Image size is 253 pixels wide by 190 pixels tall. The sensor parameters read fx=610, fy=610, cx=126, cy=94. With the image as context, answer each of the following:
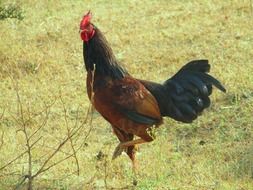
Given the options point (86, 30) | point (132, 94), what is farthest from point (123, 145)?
point (86, 30)

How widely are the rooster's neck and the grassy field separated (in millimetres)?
651

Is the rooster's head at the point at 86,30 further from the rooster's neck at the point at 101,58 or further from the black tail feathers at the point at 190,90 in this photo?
the black tail feathers at the point at 190,90

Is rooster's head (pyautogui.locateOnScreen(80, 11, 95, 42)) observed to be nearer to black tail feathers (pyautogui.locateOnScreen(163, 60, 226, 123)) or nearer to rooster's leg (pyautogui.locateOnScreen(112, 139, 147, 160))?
black tail feathers (pyautogui.locateOnScreen(163, 60, 226, 123))

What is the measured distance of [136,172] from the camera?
5598 mm

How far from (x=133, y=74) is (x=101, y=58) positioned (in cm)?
343

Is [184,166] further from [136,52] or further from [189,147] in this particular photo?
[136,52]

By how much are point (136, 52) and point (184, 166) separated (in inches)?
178

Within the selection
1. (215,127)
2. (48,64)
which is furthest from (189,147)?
(48,64)

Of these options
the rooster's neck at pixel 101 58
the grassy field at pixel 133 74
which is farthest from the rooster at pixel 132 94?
the grassy field at pixel 133 74

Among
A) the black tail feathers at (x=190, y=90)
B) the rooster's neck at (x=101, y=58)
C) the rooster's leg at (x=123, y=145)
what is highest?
the rooster's neck at (x=101, y=58)

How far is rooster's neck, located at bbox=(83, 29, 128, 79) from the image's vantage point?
5762 millimetres

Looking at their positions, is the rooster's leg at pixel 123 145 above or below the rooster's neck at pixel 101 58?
below

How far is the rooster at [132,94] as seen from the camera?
18.4ft

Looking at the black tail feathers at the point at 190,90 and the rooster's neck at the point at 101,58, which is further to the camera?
the black tail feathers at the point at 190,90
